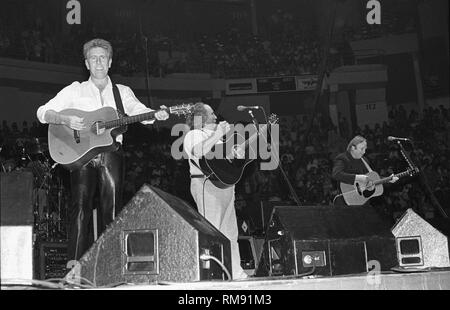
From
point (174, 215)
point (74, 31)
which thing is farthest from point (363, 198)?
point (74, 31)

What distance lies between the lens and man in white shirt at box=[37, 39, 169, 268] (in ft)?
12.1

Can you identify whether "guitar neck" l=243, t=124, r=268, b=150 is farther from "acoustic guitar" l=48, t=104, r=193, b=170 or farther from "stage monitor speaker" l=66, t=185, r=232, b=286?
"stage monitor speaker" l=66, t=185, r=232, b=286

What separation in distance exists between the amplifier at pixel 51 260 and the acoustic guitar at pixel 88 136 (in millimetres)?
2496

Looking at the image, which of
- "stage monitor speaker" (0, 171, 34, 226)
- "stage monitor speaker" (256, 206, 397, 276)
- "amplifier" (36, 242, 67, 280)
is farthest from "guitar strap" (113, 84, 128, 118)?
"amplifier" (36, 242, 67, 280)

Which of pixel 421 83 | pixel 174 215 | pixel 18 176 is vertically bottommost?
pixel 174 215

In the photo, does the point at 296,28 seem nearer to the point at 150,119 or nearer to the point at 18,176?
the point at 150,119

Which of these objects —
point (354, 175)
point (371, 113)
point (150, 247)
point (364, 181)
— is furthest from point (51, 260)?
point (371, 113)

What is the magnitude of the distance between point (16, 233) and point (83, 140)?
1.45 m

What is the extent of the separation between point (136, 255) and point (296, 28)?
15.5 metres

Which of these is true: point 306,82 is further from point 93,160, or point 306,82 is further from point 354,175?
point 93,160

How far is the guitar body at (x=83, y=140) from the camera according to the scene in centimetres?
381

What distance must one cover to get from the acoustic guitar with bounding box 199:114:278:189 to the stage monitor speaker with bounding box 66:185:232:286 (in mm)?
1755
